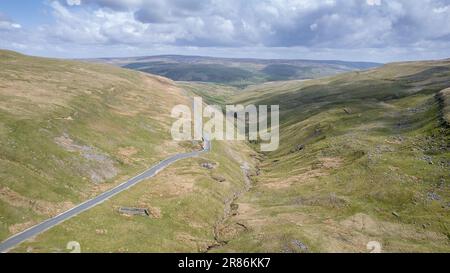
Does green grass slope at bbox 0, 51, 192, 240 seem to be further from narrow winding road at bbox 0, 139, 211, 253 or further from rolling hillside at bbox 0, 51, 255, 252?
narrow winding road at bbox 0, 139, 211, 253

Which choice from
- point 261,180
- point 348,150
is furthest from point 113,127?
point 348,150

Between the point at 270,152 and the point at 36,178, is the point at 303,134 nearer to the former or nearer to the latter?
the point at 270,152

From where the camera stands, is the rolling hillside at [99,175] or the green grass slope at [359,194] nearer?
the rolling hillside at [99,175]

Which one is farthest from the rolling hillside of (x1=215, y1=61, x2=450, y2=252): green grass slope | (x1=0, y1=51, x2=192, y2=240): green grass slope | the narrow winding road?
(x1=215, y1=61, x2=450, y2=252): green grass slope

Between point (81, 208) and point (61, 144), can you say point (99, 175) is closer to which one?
point (61, 144)

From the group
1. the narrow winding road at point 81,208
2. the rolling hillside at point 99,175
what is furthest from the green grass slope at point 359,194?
the narrow winding road at point 81,208

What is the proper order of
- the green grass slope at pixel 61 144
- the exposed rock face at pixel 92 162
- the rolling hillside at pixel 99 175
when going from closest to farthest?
1. the rolling hillside at pixel 99 175
2. the green grass slope at pixel 61 144
3. the exposed rock face at pixel 92 162

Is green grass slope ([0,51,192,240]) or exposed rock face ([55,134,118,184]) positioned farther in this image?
exposed rock face ([55,134,118,184])

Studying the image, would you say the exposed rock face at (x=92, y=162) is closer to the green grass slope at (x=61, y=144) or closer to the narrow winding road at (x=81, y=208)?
the green grass slope at (x=61, y=144)

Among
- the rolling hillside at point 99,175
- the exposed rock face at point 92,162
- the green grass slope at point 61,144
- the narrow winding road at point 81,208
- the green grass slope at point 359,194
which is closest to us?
the narrow winding road at point 81,208
